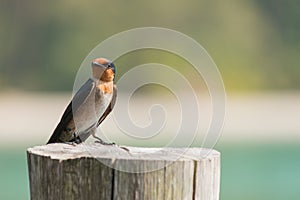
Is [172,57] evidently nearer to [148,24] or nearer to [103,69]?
[148,24]

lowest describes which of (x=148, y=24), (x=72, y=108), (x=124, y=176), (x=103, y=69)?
(x=124, y=176)

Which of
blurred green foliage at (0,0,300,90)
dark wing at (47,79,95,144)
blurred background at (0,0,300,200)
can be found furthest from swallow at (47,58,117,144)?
blurred green foliage at (0,0,300,90)

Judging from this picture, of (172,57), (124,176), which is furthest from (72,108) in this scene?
(172,57)

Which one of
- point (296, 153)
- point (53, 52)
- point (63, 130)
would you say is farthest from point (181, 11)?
point (63, 130)

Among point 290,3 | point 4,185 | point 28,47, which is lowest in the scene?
point 4,185

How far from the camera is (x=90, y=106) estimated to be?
3717mm

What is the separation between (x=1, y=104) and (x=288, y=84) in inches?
323

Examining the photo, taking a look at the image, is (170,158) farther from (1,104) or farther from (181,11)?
(181,11)

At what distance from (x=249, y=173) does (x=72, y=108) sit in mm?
13129

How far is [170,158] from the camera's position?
2328 mm

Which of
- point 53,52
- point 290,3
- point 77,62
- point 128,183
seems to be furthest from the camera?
point 290,3

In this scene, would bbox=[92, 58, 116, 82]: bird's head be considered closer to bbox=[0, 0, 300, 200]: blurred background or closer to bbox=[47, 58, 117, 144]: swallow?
bbox=[47, 58, 117, 144]: swallow

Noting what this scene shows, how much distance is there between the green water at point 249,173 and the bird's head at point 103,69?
8.43 metres

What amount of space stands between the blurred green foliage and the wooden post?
23.8 m
